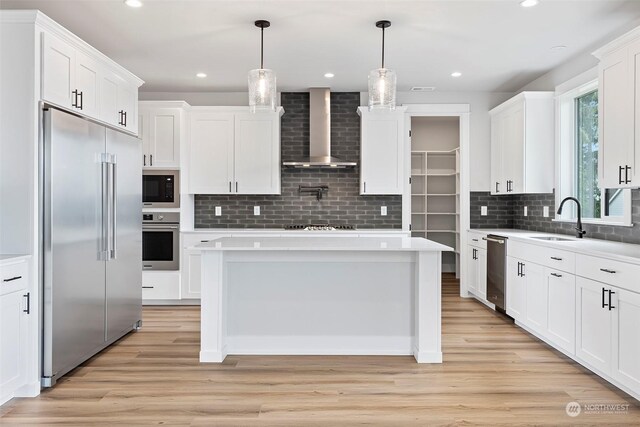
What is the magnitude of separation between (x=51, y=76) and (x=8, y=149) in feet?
1.78

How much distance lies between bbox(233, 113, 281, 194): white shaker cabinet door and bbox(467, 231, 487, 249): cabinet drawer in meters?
2.50

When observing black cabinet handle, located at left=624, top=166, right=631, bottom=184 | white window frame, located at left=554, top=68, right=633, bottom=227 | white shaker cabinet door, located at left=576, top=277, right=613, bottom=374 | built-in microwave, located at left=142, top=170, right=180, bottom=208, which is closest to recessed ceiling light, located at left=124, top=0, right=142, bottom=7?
built-in microwave, located at left=142, top=170, right=180, bottom=208

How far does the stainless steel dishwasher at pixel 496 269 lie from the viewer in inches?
189

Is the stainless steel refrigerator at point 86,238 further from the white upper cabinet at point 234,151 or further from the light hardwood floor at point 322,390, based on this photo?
the white upper cabinet at point 234,151

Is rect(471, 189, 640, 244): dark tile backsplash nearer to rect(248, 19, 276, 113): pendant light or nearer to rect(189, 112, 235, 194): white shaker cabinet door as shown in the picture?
rect(248, 19, 276, 113): pendant light

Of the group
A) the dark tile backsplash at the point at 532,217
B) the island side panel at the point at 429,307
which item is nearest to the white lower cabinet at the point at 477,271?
the dark tile backsplash at the point at 532,217

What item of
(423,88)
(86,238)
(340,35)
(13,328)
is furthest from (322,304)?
(423,88)

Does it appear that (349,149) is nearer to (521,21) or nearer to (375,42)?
(375,42)

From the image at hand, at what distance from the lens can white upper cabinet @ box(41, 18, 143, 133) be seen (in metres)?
2.99

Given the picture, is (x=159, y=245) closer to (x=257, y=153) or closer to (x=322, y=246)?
(x=257, y=153)

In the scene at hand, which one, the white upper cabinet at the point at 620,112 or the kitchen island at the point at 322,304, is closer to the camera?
the white upper cabinet at the point at 620,112

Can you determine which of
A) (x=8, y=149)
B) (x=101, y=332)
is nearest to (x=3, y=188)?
(x=8, y=149)

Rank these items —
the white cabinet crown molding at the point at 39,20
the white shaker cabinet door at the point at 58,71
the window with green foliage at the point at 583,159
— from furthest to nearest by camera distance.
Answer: the window with green foliage at the point at 583,159 → the white shaker cabinet door at the point at 58,71 → the white cabinet crown molding at the point at 39,20

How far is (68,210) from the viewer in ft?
10.3
